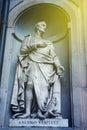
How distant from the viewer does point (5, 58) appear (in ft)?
21.8

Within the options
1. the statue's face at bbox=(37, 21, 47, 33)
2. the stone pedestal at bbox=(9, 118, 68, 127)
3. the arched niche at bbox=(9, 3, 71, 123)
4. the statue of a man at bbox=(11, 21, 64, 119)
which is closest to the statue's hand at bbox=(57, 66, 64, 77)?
the statue of a man at bbox=(11, 21, 64, 119)

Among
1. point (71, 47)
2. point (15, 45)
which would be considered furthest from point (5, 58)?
point (71, 47)

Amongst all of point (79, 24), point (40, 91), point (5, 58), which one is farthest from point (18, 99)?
point (79, 24)

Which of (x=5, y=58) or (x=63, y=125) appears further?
(x=5, y=58)

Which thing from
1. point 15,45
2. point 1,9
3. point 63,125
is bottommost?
point 63,125

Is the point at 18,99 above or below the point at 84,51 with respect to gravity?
below

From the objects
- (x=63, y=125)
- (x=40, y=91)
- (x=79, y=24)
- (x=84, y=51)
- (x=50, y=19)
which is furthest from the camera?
(x=50, y=19)

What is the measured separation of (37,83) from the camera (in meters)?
6.06

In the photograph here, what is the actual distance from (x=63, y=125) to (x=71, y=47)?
2.15 metres

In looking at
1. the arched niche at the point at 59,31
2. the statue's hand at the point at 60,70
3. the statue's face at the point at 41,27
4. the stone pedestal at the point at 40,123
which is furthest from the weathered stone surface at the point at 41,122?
the statue's face at the point at 41,27

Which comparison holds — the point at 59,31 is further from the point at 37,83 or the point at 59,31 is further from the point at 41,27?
the point at 37,83

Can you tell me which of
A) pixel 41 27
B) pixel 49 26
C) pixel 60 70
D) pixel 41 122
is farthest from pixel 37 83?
pixel 49 26

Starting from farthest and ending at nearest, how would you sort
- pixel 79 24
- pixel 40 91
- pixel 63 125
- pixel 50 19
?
pixel 50 19 < pixel 79 24 < pixel 40 91 < pixel 63 125

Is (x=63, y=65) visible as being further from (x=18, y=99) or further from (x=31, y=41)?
(x=18, y=99)
